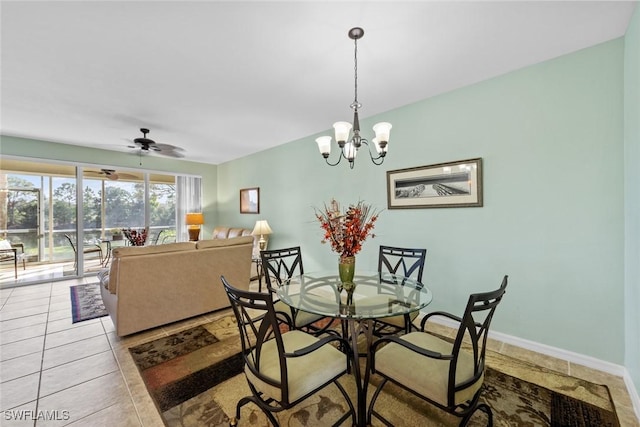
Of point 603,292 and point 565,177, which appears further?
point 565,177

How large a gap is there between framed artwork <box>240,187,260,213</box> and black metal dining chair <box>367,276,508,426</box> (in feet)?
14.6

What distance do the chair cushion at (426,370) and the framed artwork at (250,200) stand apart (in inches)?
175

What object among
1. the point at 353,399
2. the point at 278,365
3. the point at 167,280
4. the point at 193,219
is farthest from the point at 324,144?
the point at 193,219

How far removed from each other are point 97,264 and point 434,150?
22.6 feet

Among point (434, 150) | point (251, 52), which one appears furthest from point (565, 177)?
point (251, 52)

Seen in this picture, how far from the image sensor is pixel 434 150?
9.65 ft

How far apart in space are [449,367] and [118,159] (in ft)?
22.1

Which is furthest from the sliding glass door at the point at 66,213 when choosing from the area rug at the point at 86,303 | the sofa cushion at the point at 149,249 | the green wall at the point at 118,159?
the sofa cushion at the point at 149,249

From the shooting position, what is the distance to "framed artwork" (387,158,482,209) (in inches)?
105

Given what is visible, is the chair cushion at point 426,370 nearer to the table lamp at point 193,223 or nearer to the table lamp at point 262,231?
the table lamp at point 262,231

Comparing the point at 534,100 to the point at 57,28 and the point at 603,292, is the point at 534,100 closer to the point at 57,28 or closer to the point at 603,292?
the point at 603,292

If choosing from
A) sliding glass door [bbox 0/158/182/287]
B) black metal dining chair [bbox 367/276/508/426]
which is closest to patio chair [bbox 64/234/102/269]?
sliding glass door [bbox 0/158/182/287]

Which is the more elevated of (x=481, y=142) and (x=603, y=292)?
(x=481, y=142)

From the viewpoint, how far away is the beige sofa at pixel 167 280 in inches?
101
